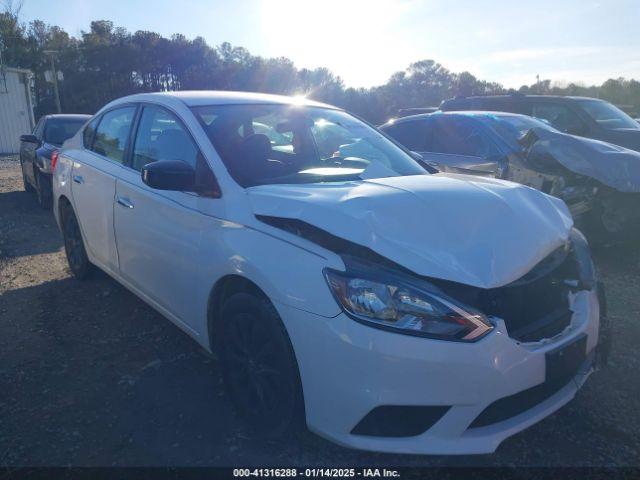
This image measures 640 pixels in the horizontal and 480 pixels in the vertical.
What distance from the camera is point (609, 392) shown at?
3.08 metres

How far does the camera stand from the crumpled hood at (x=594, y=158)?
520cm

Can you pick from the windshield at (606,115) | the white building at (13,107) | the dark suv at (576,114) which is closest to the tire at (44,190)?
the dark suv at (576,114)

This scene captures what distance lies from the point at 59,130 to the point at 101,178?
5.79 metres

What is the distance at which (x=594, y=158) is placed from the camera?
5301 millimetres

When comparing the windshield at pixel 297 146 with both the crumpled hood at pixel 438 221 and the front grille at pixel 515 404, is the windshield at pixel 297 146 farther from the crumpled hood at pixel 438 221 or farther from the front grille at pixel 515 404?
the front grille at pixel 515 404

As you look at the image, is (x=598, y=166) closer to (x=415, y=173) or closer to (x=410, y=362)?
(x=415, y=173)

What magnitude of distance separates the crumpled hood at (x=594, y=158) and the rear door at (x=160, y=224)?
4003 millimetres

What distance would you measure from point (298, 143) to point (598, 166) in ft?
11.4

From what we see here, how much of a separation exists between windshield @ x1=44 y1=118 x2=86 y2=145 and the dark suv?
7.00m

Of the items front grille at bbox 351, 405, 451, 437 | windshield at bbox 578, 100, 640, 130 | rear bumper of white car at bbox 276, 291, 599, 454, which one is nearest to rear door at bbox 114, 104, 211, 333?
rear bumper of white car at bbox 276, 291, 599, 454

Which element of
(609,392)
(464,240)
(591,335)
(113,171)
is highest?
(113,171)

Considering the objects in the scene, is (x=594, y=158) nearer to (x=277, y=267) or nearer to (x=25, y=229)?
(x=277, y=267)

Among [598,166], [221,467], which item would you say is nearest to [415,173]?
[221,467]

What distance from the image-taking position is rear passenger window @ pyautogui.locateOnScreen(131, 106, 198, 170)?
3.20 meters
